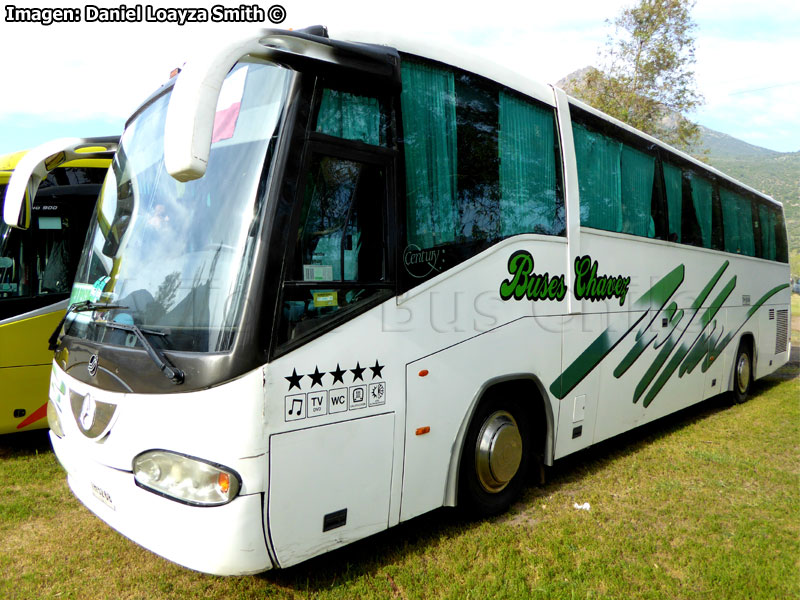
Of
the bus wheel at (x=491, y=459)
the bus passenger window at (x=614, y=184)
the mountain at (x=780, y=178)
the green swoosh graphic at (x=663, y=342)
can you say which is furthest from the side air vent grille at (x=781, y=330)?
the mountain at (x=780, y=178)

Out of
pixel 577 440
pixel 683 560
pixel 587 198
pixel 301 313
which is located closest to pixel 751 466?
pixel 577 440

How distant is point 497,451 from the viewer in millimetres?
4238

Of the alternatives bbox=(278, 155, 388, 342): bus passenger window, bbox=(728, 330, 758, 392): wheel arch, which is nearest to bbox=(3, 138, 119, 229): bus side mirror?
bbox=(278, 155, 388, 342): bus passenger window

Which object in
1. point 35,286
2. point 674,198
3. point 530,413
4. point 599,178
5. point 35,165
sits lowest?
point 530,413

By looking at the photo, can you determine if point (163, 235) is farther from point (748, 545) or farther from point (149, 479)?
point (748, 545)

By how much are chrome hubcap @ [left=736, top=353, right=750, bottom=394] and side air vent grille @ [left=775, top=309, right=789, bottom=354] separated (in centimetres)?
172

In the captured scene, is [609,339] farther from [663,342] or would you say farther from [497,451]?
[497,451]

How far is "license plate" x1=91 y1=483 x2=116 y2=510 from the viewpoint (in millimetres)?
3226

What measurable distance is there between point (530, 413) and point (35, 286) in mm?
4971

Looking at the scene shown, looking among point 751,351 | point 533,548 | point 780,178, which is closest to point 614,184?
point 533,548

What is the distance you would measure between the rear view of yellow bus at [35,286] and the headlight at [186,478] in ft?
11.7

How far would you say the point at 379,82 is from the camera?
3.38 metres

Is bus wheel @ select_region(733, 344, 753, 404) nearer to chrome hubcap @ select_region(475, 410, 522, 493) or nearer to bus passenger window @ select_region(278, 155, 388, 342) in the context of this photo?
chrome hubcap @ select_region(475, 410, 522, 493)

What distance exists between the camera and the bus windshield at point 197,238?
293cm
